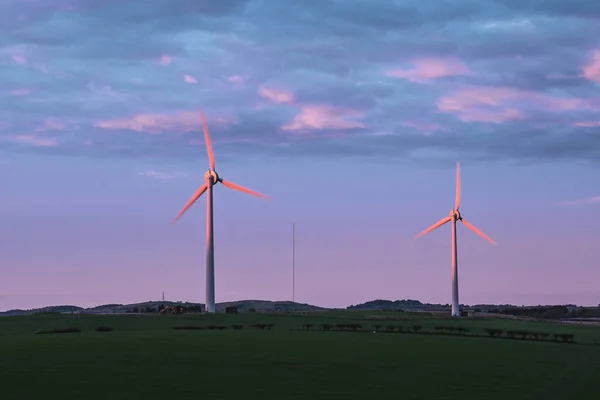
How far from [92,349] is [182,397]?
27.8 meters

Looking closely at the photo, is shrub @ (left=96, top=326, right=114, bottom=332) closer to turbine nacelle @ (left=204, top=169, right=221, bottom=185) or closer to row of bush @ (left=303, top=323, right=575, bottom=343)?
row of bush @ (left=303, top=323, right=575, bottom=343)

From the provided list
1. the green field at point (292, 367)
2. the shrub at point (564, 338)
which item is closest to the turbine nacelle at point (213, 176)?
the green field at point (292, 367)

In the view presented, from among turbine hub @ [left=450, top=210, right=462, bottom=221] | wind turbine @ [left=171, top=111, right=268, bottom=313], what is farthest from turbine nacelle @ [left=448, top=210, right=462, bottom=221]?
wind turbine @ [left=171, top=111, right=268, bottom=313]

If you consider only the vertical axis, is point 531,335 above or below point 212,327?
below

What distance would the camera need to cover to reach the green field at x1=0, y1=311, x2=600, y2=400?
53.7 meters

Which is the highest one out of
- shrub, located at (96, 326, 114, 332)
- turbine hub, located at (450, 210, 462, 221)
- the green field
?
turbine hub, located at (450, 210, 462, 221)

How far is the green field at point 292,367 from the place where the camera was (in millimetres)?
53688

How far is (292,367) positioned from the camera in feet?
216

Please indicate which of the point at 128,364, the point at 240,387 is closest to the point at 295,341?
the point at 128,364

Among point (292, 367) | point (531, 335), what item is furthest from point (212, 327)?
point (292, 367)

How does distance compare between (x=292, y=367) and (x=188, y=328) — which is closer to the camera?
(x=292, y=367)

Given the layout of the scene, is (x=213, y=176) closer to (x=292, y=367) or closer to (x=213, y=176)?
(x=213, y=176)

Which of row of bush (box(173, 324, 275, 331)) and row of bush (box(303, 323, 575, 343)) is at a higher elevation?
row of bush (box(173, 324, 275, 331))

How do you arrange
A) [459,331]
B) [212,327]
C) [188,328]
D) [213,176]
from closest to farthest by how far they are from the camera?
1. [188,328]
2. [212,327]
3. [459,331]
4. [213,176]
